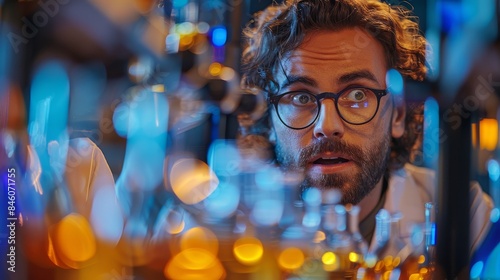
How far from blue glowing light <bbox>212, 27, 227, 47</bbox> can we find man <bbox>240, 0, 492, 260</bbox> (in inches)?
1.7

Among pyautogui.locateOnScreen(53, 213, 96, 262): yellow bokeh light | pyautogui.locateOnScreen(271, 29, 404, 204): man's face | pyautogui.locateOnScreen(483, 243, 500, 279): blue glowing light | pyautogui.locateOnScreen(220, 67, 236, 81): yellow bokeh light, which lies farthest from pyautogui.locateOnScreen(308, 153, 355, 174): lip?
pyautogui.locateOnScreen(53, 213, 96, 262): yellow bokeh light

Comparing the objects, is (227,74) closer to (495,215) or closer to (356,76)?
(356,76)

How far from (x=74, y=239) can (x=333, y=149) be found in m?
0.51

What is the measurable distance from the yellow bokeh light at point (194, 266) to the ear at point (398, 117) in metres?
0.41

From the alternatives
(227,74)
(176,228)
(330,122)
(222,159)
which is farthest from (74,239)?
(330,122)

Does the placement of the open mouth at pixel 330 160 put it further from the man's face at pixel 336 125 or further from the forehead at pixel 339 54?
the forehead at pixel 339 54

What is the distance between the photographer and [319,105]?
102cm

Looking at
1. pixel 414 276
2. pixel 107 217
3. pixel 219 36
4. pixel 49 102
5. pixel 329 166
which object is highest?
pixel 219 36

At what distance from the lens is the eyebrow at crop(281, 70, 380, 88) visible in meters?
1.03

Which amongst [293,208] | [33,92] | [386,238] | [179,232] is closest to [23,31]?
[33,92]

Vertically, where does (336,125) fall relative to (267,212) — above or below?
above

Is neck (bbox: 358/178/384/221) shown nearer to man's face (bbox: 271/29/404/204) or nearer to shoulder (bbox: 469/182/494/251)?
man's face (bbox: 271/29/404/204)

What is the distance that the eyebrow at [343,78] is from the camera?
1026mm

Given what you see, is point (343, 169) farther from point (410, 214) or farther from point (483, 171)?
point (483, 171)
